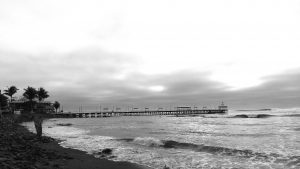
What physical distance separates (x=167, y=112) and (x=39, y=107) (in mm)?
77756

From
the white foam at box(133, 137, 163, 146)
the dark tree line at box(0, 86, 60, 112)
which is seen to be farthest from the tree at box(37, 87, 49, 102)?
the white foam at box(133, 137, 163, 146)

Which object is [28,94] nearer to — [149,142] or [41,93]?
[41,93]

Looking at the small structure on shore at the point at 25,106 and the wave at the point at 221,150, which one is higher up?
the small structure on shore at the point at 25,106

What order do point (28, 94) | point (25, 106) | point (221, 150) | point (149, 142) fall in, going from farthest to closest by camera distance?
point (25, 106), point (28, 94), point (149, 142), point (221, 150)

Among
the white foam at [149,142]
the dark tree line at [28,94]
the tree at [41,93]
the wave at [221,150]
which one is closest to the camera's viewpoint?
the wave at [221,150]

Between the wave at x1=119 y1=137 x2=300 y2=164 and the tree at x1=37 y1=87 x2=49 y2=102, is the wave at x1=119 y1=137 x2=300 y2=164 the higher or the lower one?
the lower one

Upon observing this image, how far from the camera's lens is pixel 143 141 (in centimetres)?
2564

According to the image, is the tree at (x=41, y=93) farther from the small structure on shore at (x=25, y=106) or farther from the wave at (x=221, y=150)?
the wave at (x=221, y=150)

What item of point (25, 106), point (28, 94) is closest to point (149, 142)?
point (28, 94)

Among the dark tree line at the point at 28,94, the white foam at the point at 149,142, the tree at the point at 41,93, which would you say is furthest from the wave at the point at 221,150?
the tree at the point at 41,93

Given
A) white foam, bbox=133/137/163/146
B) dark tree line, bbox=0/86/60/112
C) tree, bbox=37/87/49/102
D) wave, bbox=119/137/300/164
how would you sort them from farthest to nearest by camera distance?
1. tree, bbox=37/87/49/102
2. dark tree line, bbox=0/86/60/112
3. white foam, bbox=133/137/163/146
4. wave, bbox=119/137/300/164

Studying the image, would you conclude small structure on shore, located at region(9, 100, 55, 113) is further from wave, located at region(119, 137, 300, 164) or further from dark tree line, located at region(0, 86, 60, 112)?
wave, located at region(119, 137, 300, 164)

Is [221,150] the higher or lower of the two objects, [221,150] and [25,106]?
the lower

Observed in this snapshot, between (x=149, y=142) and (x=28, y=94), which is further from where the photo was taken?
(x=28, y=94)
